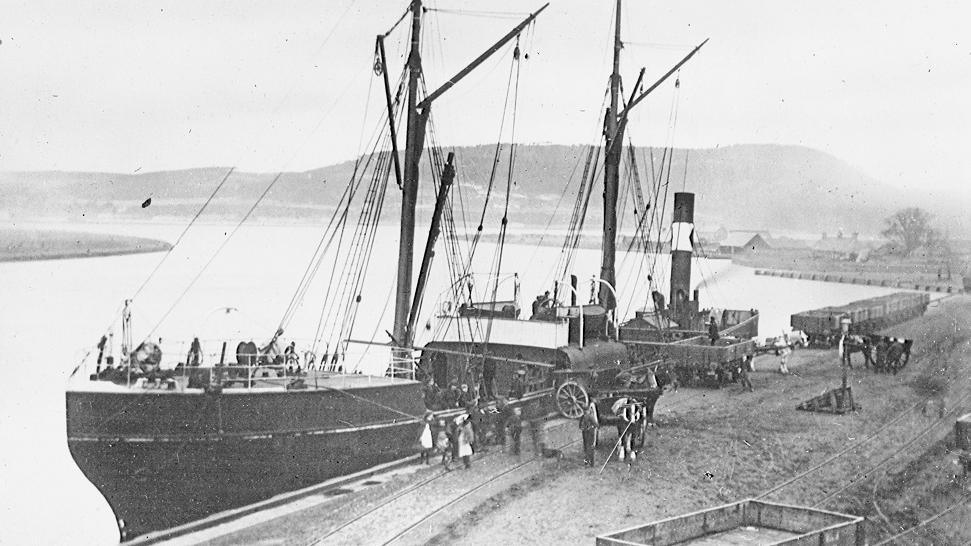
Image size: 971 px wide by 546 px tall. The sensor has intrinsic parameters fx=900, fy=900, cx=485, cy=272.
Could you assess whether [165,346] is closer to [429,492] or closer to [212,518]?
[212,518]

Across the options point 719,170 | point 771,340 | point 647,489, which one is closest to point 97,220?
point 647,489

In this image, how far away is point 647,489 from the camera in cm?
1095

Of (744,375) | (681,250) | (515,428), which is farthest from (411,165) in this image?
(681,250)

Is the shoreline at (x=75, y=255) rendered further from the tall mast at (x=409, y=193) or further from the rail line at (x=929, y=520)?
the rail line at (x=929, y=520)

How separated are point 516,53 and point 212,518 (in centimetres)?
781

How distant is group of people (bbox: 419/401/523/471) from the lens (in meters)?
11.8

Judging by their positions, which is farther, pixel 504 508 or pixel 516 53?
pixel 516 53

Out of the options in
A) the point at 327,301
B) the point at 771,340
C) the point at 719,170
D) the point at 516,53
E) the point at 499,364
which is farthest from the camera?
the point at 771,340

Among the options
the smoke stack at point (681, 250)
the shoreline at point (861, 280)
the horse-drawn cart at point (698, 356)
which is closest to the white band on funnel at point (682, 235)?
the smoke stack at point (681, 250)

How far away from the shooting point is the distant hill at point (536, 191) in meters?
11.5

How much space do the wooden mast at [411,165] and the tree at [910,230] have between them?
30.3 ft

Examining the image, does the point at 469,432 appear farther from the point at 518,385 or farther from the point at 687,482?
the point at 687,482

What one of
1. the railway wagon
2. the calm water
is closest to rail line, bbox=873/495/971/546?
the calm water

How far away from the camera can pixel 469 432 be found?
1186 centimetres
